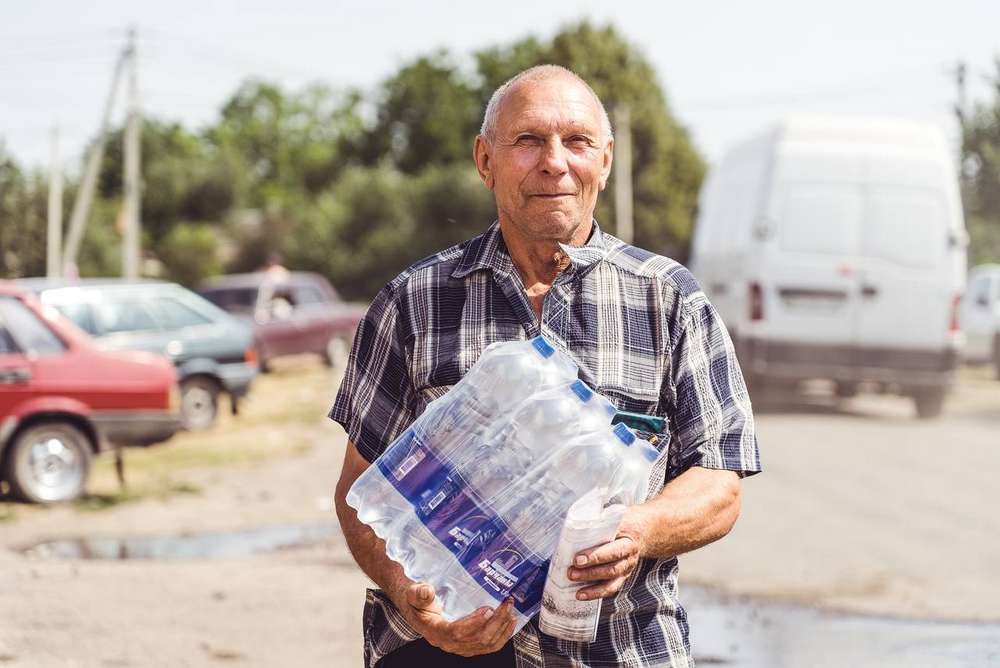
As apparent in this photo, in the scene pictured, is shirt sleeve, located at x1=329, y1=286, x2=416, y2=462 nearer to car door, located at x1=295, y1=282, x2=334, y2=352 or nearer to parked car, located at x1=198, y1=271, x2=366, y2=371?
parked car, located at x1=198, y1=271, x2=366, y2=371

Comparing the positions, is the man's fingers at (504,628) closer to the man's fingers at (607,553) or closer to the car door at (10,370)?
the man's fingers at (607,553)

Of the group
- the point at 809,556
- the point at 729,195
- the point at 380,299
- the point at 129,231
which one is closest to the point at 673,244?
the point at 129,231

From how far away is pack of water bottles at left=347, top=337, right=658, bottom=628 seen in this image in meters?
2.45

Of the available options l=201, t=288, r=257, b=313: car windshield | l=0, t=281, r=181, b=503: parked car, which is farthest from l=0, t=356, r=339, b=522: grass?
l=201, t=288, r=257, b=313: car windshield

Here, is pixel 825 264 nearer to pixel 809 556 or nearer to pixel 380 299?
pixel 809 556

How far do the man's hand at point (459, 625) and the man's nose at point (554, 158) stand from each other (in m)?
0.81

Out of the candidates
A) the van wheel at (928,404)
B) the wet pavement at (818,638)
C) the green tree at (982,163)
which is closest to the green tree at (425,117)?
the green tree at (982,163)

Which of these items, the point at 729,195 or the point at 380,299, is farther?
the point at 729,195

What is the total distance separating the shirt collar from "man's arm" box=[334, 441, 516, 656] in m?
0.51

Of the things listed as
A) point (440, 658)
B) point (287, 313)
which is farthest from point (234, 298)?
point (440, 658)

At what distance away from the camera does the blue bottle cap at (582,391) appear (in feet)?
8.14

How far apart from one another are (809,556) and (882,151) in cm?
780

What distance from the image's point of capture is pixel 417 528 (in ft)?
8.38

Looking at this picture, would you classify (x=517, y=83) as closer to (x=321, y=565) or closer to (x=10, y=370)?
(x=321, y=565)
